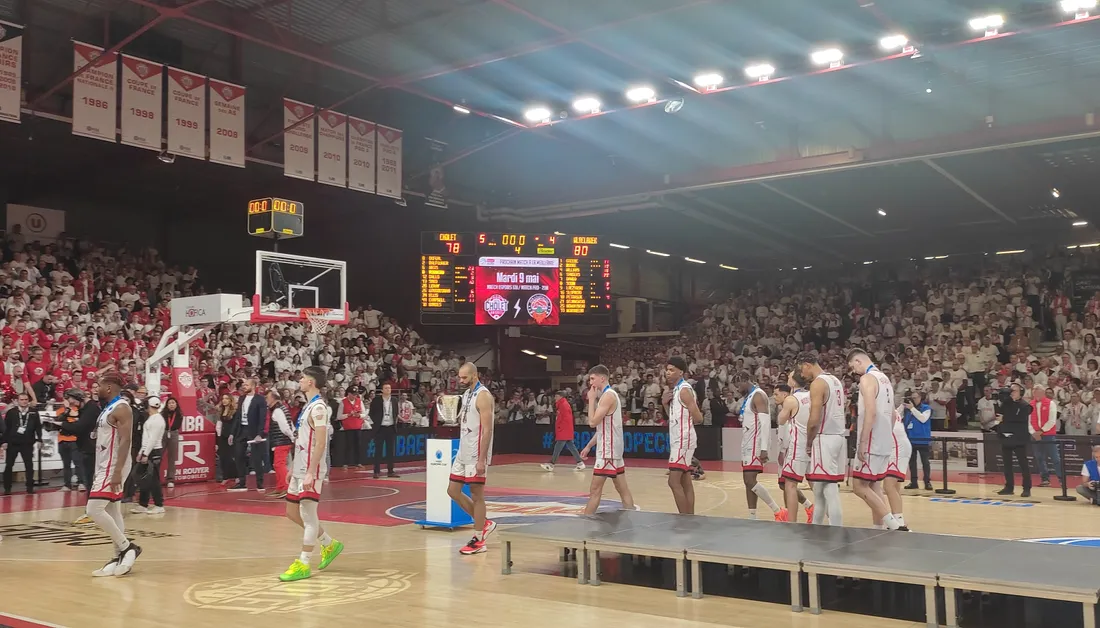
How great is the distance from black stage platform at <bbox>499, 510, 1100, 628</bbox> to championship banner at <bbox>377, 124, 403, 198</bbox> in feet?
44.9

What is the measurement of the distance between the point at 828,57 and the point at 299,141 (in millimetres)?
10704

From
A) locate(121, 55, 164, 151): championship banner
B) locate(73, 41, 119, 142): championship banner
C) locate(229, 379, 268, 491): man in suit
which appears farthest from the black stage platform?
locate(73, 41, 119, 142): championship banner

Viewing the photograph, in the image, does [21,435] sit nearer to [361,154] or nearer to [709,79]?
[361,154]

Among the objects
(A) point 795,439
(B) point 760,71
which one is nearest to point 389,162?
(B) point 760,71

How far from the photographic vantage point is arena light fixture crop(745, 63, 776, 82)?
16844 mm

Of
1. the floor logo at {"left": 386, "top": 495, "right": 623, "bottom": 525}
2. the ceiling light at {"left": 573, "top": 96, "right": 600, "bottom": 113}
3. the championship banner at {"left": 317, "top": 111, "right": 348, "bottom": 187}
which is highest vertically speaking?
the ceiling light at {"left": 573, "top": 96, "right": 600, "bottom": 113}

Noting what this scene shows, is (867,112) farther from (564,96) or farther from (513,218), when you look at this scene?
(513,218)

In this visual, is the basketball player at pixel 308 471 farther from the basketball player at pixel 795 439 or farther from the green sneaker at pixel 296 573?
the basketball player at pixel 795 439

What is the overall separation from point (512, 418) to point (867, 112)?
13.0 metres

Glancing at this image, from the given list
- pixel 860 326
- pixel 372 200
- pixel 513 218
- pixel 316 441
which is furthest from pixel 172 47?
pixel 860 326

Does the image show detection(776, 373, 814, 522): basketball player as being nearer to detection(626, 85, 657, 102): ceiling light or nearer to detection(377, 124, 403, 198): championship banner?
detection(626, 85, 657, 102): ceiling light

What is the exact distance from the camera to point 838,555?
6.80 meters

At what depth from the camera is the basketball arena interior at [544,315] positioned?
7.86 m

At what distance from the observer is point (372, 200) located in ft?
90.8
